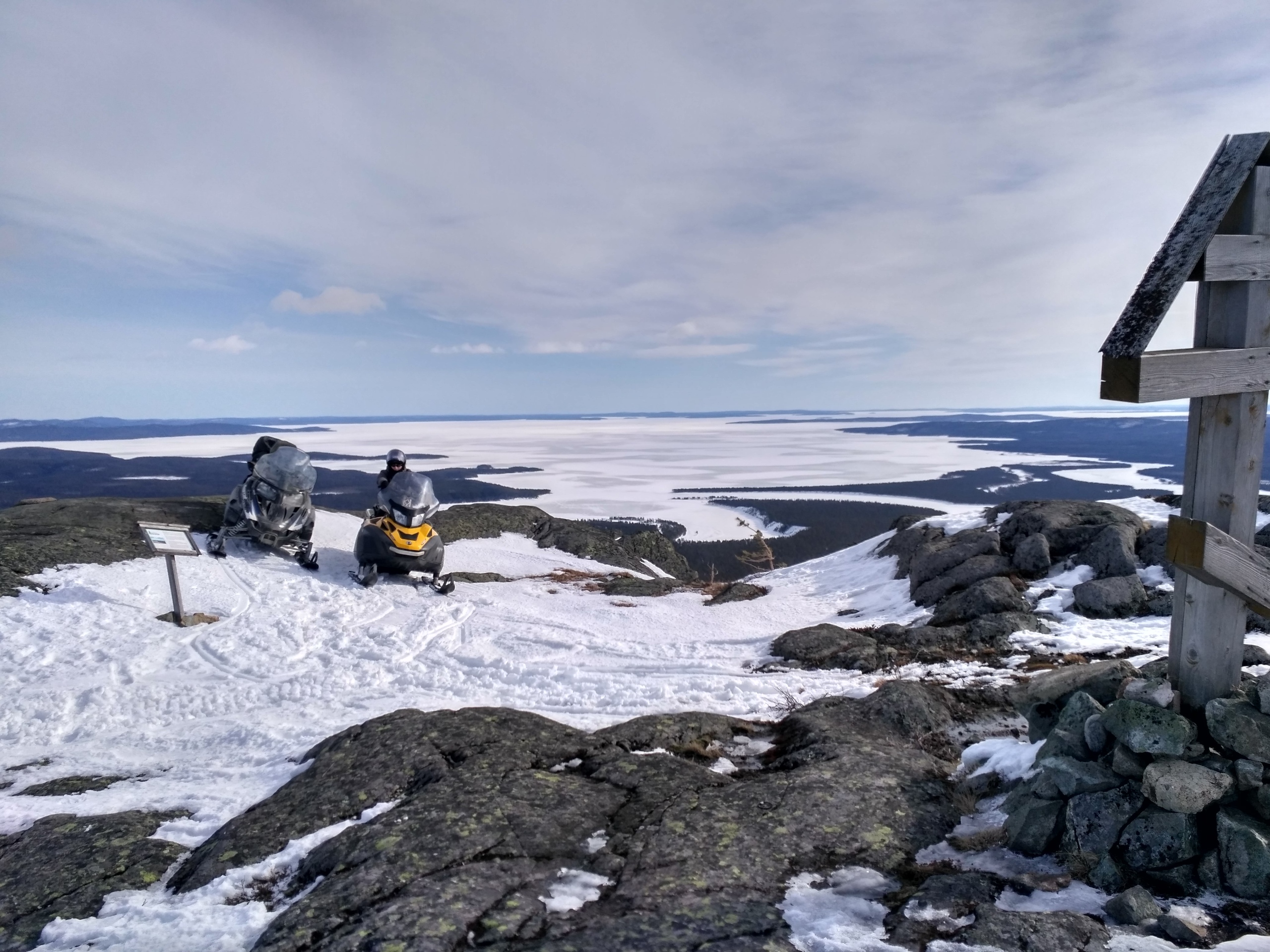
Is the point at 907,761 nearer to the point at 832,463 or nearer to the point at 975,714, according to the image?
the point at 975,714

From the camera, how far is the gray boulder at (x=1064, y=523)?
12.5 meters

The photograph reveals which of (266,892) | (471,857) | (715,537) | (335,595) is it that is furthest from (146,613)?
(715,537)

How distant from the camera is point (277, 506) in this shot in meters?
13.0

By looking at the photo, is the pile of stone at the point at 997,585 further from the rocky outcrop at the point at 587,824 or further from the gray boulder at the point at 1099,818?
the gray boulder at the point at 1099,818

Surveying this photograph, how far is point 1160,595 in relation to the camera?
390 inches

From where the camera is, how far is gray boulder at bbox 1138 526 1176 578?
11.0m

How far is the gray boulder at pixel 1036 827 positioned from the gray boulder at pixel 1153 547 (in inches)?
348

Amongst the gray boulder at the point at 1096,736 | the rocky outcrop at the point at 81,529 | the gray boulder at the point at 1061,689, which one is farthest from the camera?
the rocky outcrop at the point at 81,529

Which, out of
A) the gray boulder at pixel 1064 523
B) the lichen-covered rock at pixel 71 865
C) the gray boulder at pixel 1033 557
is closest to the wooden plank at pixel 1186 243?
the lichen-covered rock at pixel 71 865


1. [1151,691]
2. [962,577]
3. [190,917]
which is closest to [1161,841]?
[1151,691]

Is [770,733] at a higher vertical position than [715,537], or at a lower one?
higher

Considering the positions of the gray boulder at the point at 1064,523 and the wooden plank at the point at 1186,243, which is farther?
the gray boulder at the point at 1064,523

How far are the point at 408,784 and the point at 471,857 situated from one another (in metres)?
1.26

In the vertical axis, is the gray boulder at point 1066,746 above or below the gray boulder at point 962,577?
above
